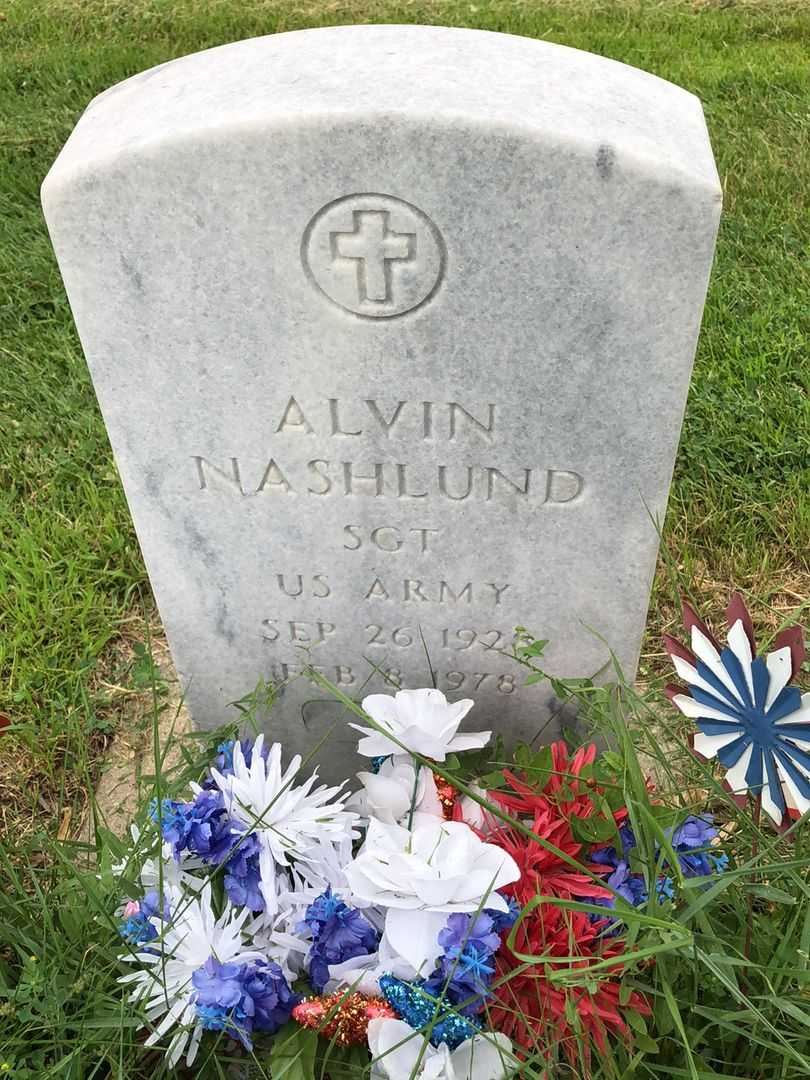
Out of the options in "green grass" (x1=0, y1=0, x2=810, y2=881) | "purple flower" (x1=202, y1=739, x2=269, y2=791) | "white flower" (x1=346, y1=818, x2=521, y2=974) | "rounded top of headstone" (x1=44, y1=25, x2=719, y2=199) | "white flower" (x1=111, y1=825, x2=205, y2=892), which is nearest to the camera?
"rounded top of headstone" (x1=44, y1=25, x2=719, y2=199)

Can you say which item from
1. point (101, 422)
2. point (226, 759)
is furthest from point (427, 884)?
point (101, 422)

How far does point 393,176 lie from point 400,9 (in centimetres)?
403

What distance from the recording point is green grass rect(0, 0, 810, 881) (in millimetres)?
2312

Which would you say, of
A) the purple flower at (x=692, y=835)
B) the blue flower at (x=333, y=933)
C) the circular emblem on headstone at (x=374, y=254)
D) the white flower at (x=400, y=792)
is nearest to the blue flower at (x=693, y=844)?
the purple flower at (x=692, y=835)

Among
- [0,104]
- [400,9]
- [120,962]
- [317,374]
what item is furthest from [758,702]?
[400,9]

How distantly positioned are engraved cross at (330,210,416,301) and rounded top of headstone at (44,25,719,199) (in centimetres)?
13

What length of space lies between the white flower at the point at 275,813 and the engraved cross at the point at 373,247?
2.34 ft

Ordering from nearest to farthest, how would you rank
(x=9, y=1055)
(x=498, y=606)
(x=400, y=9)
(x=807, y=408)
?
1. (x=9, y=1055)
2. (x=498, y=606)
3. (x=807, y=408)
4. (x=400, y=9)

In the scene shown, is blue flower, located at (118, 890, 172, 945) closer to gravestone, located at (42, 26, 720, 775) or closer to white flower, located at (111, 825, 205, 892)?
white flower, located at (111, 825, 205, 892)

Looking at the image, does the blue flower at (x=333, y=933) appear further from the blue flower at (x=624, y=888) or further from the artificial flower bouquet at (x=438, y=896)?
the blue flower at (x=624, y=888)

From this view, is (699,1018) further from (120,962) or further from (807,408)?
(807,408)

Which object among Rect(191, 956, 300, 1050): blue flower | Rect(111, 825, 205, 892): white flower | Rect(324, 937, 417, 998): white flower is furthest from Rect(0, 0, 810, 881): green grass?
Rect(324, 937, 417, 998): white flower

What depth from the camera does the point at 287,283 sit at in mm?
1316

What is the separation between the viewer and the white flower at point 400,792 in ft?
5.24
